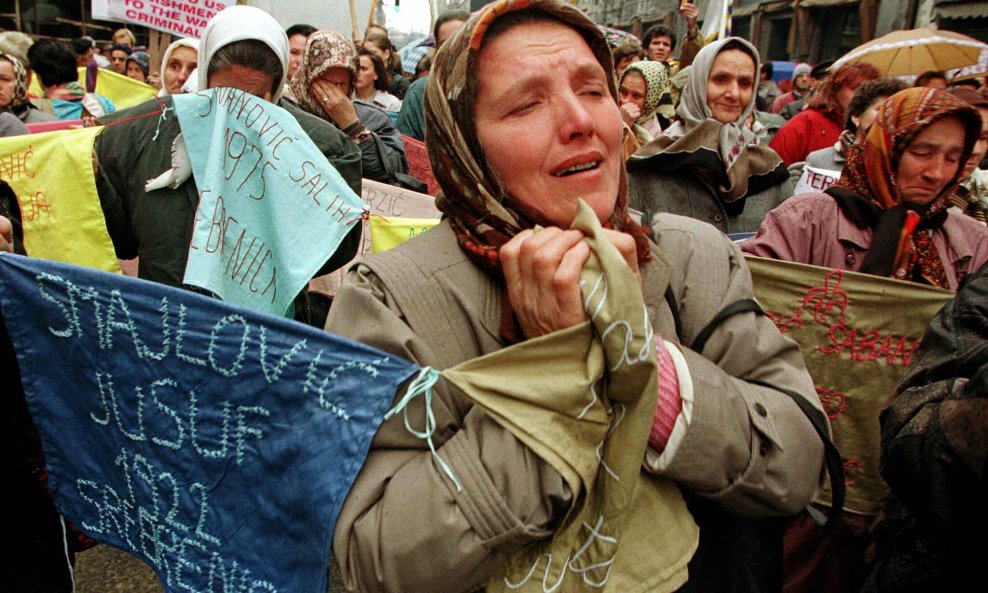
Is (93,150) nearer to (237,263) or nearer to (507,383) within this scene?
(237,263)

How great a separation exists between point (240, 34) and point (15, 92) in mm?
2950

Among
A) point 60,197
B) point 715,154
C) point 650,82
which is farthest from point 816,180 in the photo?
point 60,197

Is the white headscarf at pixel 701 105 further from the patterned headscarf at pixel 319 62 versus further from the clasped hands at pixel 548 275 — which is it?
the clasped hands at pixel 548 275

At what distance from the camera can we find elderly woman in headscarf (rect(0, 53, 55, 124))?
4.92 metres

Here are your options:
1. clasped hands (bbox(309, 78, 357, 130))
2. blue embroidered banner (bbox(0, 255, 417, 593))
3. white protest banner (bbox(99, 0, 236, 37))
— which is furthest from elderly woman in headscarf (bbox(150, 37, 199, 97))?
blue embroidered banner (bbox(0, 255, 417, 593))

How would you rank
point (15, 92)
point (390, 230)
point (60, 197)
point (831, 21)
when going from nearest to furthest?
point (60, 197), point (390, 230), point (15, 92), point (831, 21)

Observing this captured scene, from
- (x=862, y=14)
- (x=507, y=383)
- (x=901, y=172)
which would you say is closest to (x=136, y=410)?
(x=507, y=383)

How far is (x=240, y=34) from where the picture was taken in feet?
10.1

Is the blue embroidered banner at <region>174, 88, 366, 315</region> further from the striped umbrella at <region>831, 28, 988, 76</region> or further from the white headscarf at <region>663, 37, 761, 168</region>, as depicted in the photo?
the striped umbrella at <region>831, 28, 988, 76</region>

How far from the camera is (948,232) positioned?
2.68 meters

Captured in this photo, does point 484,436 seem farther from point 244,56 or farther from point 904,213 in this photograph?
point 244,56

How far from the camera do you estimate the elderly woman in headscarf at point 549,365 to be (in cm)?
113

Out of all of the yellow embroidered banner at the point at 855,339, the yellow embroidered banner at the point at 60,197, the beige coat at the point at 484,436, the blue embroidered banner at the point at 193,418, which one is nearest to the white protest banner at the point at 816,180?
the yellow embroidered banner at the point at 855,339

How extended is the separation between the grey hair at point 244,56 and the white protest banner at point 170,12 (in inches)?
143
